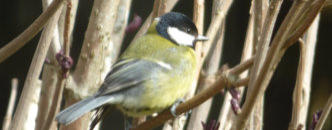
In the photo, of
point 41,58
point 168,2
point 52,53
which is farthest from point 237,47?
point 41,58

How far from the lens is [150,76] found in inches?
52.4

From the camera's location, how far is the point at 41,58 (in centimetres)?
99

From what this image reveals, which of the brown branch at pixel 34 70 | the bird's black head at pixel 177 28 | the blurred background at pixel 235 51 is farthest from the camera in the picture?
the blurred background at pixel 235 51

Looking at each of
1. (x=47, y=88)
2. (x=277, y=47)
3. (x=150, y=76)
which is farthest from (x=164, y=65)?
(x=277, y=47)

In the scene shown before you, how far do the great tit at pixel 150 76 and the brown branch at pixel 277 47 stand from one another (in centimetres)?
47

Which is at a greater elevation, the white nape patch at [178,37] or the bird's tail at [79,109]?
the white nape patch at [178,37]

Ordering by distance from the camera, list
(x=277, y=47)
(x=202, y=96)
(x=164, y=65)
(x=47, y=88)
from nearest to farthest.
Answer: (x=277, y=47), (x=202, y=96), (x=47, y=88), (x=164, y=65)

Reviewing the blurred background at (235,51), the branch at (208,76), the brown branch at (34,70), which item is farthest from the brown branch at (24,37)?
Result: the blurred background at (235,51)

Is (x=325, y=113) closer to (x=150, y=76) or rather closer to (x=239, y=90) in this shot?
(x=239, y=90)

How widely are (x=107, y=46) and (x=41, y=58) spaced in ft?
1.13

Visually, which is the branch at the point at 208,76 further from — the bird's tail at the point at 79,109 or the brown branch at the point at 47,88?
the brown branch at the point at 47,88

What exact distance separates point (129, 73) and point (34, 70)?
346 millimetres

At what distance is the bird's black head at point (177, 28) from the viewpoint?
4.83 feet

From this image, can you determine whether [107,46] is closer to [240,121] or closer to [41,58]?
[41,58]
